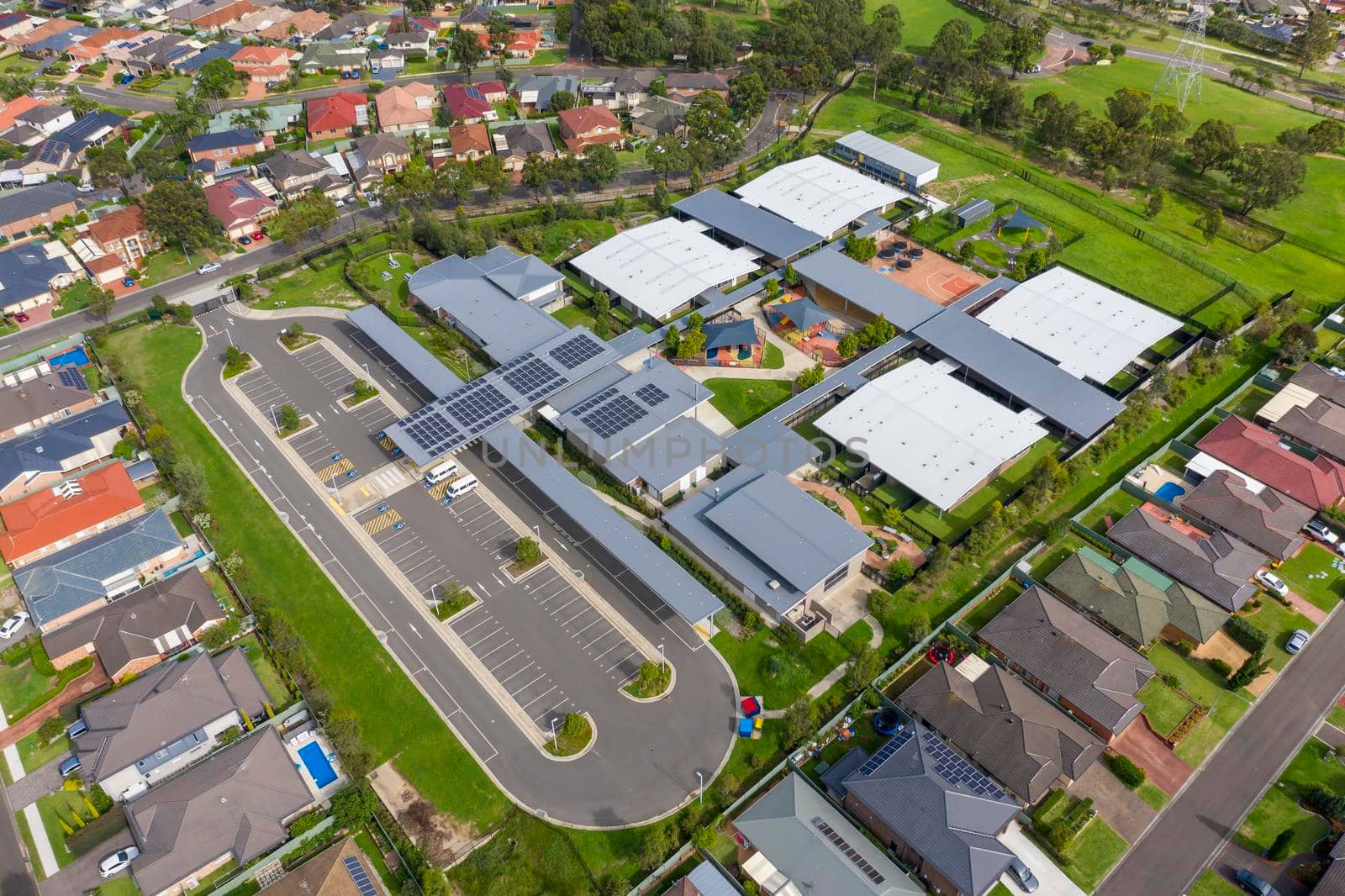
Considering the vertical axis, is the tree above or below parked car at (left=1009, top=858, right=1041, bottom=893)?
above

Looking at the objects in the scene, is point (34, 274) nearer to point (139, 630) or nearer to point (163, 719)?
point (139, 630)

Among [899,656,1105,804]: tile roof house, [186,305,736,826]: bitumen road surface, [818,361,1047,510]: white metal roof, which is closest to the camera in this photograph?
[899,656,1105,804]: tile roof house

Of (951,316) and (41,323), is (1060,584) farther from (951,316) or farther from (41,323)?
(41,323)

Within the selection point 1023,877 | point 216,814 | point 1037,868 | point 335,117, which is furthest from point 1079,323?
point 335,117

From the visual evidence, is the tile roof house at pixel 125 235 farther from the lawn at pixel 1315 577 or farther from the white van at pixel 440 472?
the lawn at pixel 1315 577

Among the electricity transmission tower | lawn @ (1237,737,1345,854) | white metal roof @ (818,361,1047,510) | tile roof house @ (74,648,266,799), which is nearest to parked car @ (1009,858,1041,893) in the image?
lawn @ (1237,737,1345,854)

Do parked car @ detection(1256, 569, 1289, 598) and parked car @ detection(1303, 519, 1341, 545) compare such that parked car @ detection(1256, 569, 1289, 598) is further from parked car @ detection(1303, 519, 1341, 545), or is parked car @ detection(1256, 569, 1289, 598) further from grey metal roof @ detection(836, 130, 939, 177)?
grey metal roof @ detection(836, 130, 939, 177)
